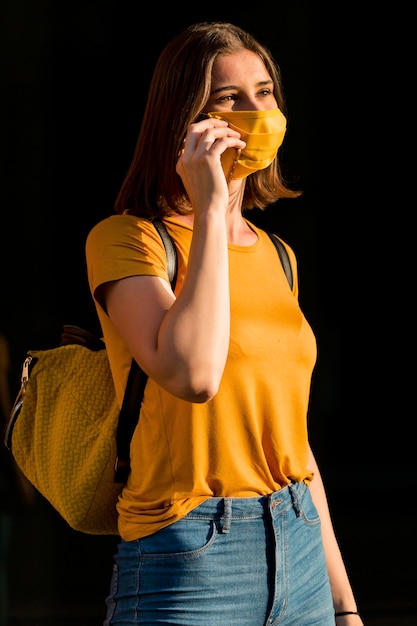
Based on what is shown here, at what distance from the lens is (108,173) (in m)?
6.06

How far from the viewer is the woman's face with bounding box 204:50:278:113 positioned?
2.16 m

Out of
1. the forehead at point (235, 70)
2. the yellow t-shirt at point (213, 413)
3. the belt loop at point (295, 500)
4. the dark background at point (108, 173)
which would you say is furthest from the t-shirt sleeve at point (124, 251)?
the dark background at point (108, 173)

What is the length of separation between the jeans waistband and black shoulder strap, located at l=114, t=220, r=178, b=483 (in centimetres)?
16

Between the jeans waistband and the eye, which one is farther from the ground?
the eye

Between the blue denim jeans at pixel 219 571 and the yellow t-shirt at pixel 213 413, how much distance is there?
30 millimetres

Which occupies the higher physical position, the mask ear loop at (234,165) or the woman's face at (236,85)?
the woman's face at (236,85)

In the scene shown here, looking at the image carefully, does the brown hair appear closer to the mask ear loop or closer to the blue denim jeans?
the mask ear loop

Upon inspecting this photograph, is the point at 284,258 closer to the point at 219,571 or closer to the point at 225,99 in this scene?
the point at 225,99

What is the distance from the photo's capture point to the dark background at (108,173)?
5.81m

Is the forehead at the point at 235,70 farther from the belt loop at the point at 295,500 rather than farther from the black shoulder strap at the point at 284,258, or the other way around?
the belt loop at the point at 295,500

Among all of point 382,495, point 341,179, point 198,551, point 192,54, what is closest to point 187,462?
point 198,551

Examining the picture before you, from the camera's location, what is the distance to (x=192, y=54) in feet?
7.11

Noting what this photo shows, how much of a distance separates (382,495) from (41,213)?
9.86 feet

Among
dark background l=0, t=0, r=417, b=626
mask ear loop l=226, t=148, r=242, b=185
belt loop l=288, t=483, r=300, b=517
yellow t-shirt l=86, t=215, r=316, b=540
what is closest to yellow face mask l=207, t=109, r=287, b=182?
mask ear loop l=226, t=148, r=242, b=185
